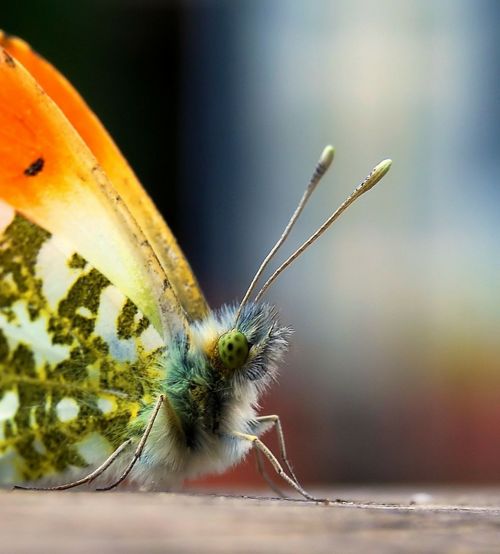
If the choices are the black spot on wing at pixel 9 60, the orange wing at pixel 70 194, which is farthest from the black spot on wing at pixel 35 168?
the black spot on wing at pixel 9 60

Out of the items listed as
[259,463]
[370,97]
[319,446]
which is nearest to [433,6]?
[370,97]

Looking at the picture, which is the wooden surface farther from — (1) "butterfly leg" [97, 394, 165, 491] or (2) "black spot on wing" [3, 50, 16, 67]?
(2) "black spot on wing" [3, 50, 16, 67]

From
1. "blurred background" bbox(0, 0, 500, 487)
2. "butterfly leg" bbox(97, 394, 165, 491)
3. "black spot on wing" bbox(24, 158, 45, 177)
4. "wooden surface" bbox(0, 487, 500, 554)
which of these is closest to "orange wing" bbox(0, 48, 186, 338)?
"black spot on wing" bbox(24, 158, 45, 177)

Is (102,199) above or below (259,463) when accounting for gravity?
above

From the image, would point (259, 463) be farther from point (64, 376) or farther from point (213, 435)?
point (64, 376)

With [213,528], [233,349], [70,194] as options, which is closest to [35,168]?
[70,194]

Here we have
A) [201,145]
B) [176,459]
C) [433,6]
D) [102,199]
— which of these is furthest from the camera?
[201,145]

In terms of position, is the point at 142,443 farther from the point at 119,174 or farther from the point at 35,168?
the point at 119,174
